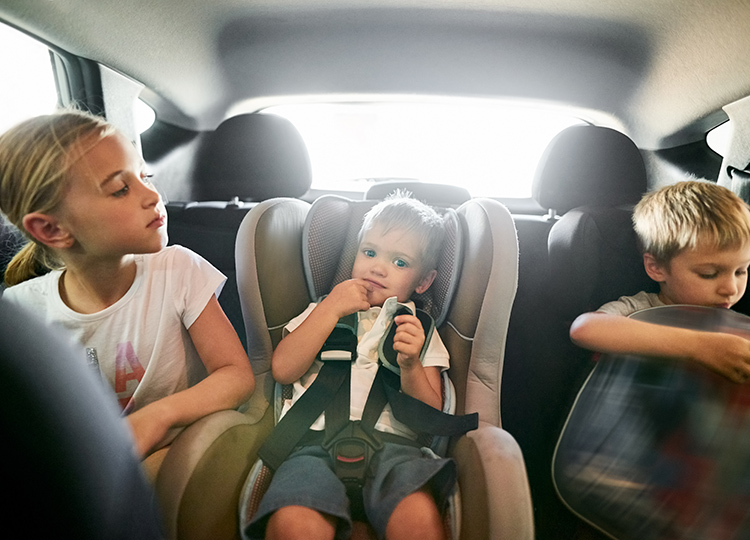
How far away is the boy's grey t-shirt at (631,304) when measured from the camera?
94 centimetres

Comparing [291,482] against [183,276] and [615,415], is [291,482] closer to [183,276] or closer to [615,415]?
[183,276]

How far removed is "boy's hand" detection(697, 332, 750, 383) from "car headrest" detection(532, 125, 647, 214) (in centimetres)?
61

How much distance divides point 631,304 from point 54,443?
3.39 feet

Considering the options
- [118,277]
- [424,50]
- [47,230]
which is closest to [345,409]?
[118,277]

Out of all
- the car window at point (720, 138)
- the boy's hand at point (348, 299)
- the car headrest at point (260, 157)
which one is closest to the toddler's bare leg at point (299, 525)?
the boy's hand at point (348, 299)

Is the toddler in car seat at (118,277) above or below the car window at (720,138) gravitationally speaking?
below

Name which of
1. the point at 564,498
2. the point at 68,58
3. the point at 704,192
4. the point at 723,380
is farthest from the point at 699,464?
the point at 68,58

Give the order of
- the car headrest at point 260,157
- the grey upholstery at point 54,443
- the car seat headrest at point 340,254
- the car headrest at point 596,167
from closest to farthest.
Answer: the grey upholstery at point 54,443
the car seat headrest at point 340,254
the car headrest at point 596,167
the car headrest at point 260,157

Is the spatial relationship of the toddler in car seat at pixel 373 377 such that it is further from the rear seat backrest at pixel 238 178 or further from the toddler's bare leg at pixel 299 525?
the rear seat backrest at pixel 238 178

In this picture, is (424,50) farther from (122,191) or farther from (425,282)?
(122,191)

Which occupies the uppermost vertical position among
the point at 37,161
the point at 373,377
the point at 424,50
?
the point at 424,50

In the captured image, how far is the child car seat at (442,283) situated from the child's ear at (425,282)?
0.02m

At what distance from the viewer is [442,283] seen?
1002 millimetres

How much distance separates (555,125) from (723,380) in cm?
157
